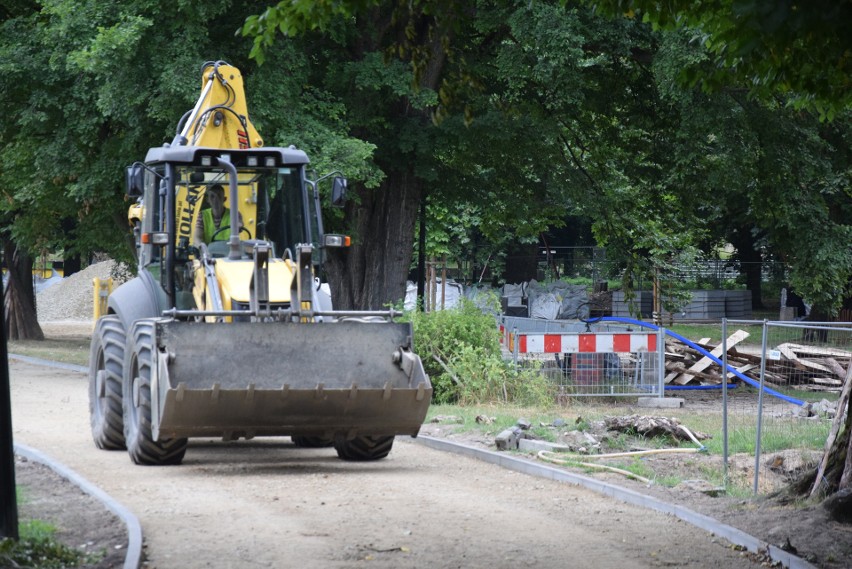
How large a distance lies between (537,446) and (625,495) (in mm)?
2700

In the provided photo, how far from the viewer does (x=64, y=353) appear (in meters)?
31.4

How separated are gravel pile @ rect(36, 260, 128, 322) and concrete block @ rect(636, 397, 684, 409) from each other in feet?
143

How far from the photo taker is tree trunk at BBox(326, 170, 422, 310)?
2423cm

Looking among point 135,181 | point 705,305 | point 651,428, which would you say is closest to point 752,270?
point 705,305

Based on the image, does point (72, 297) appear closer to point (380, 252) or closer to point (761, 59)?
point (380, 252)

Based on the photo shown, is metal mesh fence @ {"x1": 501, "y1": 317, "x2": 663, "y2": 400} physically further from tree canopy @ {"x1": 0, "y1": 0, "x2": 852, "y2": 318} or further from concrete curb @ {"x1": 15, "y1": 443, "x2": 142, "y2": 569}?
concrete curb @ {"x1": 15, "y1": 443, "x2": 142, "y2": 569}

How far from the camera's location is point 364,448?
1277 cm

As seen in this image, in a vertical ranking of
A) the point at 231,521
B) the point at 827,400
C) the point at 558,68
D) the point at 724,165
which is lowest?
the point at 231,521

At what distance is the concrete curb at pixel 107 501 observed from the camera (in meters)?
7.66

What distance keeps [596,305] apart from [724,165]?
2651 centimetres

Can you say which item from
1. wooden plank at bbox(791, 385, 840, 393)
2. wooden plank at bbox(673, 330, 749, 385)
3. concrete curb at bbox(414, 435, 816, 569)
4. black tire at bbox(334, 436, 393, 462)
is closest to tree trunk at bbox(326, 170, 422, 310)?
wooden plank at bbox(673, 330, 749, 385)

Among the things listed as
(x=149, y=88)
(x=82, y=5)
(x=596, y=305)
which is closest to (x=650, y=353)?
(x=149, y=88)

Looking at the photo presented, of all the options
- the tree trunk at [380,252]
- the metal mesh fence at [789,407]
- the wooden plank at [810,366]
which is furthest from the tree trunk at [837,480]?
the tree trunk at [380,252]

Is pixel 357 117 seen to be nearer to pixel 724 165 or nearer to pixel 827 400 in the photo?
pixel 724 165
